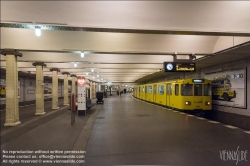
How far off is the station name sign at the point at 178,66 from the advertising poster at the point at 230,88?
4673 mm

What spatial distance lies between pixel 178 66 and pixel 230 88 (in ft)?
20.2

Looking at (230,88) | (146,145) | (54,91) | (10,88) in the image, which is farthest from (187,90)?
(54,91)

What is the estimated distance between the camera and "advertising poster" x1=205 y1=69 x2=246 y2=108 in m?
12.5

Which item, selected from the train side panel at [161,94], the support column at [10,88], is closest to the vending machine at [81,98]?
the support column at [10,88]

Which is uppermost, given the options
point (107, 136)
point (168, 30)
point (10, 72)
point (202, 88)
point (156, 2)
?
point (156, 2)

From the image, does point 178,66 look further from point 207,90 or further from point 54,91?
point 54,91

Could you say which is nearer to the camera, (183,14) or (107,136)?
(183,14)

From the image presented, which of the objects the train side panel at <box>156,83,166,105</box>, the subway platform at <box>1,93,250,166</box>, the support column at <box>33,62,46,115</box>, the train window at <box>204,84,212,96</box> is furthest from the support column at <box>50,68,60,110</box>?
the train window at <box>204,84,212,96</box>

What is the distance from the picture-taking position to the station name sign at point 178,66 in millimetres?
9883

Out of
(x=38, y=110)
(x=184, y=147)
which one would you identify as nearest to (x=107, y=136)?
(x=184, y=147)

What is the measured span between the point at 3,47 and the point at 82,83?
5303mm

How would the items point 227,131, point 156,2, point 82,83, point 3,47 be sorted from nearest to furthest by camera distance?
point 156,2, point 227,131, point 3,47, point 82,83

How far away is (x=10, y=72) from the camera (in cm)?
964

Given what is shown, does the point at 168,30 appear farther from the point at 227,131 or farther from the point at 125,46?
the point at 227,131
